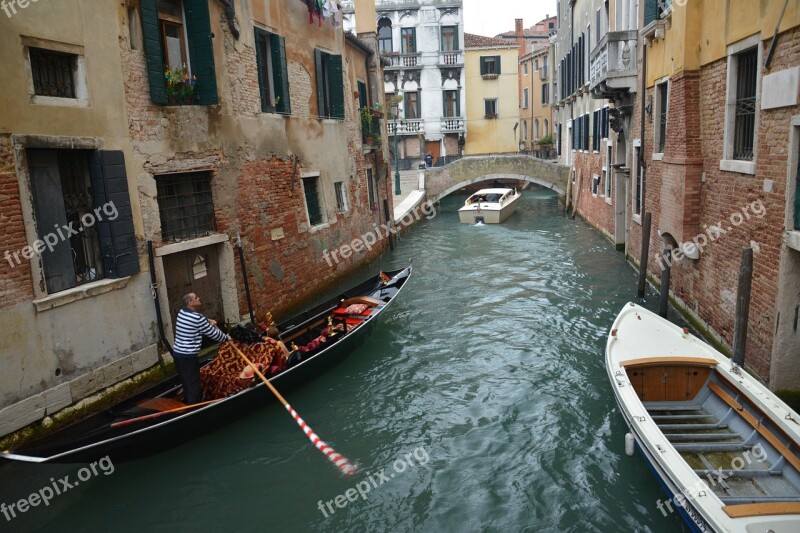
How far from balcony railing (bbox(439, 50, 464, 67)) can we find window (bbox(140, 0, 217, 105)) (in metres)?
23.1

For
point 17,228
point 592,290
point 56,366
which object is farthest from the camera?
point 592,290

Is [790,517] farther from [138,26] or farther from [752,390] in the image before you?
[138,26]

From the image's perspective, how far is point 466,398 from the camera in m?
6.57

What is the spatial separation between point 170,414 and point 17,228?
198 centimetres

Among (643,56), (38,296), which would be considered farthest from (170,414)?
(643,56)

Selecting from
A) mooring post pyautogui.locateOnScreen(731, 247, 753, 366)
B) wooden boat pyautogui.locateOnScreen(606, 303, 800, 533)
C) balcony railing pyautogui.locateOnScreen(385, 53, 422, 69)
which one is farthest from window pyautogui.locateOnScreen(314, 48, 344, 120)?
balcony railing pyautogui.locateOnScreen(385, 53, 422, 69)

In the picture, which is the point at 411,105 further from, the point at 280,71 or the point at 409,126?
the point at 280,71

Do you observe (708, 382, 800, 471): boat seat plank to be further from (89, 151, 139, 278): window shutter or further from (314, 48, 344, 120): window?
(314, 48, 344, 120): window

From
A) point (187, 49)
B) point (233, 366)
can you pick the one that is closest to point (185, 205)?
point (187, 49)

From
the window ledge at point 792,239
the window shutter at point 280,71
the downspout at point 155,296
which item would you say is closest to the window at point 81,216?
the downspout at point 155,296

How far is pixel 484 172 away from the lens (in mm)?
23000

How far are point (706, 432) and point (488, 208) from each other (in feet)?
46.5

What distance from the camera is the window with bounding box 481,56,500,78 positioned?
30344 mm

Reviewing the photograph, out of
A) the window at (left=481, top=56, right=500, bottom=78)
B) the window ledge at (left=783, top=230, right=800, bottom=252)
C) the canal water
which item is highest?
the window at (left=481, top=56, right=500, bottom=78)
